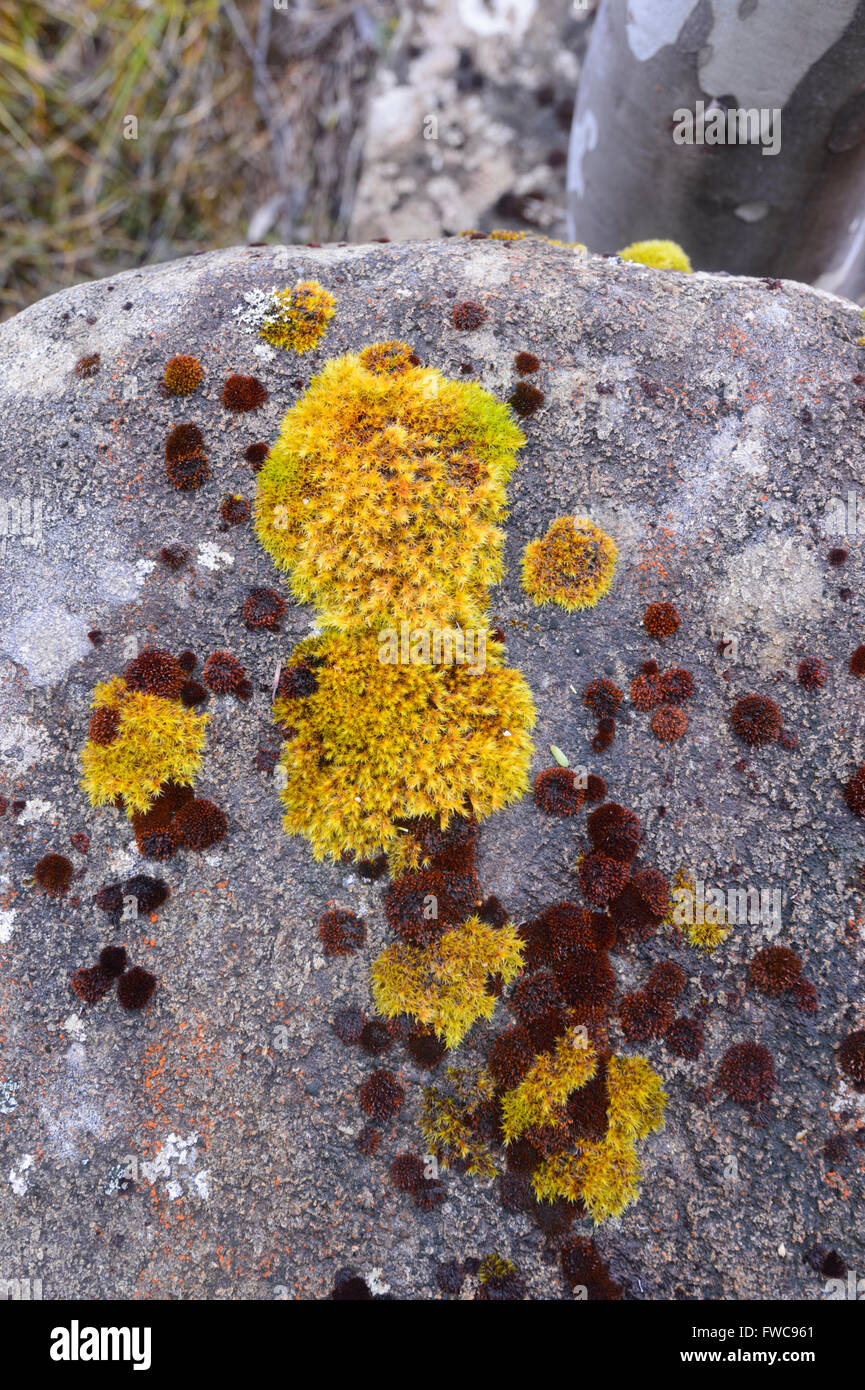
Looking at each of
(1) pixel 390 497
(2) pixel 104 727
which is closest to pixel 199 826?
(2) pixel 104 727

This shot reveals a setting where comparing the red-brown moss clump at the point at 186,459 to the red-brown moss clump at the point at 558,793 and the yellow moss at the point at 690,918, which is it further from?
the yellow moss at the point at 690,918

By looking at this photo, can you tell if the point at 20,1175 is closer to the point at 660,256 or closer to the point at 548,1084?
the point at 548,1084

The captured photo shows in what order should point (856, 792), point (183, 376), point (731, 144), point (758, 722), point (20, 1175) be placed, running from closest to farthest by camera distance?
point (20, 1175)
point (856, 792)
point (758, 722)
point (183, 376)
point (731, 144)

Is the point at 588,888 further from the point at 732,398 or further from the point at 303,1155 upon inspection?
the point at 732,398

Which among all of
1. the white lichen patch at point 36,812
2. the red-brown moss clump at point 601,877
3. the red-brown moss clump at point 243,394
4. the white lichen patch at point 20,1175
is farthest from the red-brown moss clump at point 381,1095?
the red-brown moss clump at point 243,394

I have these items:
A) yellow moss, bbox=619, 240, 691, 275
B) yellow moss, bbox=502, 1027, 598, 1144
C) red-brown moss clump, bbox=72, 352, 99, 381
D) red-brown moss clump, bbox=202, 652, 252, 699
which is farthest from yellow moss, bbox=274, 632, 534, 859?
yellow moss, bbox=619, 240, 691, 275

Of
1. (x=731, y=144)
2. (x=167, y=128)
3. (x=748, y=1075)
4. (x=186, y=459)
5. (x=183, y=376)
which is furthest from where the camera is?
(x=167, y=128)

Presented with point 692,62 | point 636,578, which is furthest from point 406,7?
point 636,578
